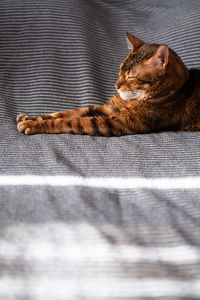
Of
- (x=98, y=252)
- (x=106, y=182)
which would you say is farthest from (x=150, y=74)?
(x=98, y=252)

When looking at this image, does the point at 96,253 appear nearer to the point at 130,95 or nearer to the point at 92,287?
the point at 92,287

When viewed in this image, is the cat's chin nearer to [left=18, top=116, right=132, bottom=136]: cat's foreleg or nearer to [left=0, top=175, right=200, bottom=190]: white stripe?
[left=18, top=116, right=132, bottom=136]: cat's foreleg

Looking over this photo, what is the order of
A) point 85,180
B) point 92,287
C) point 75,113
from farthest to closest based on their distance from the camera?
1. point 75,113
2. point 85,180
3. point 92,287

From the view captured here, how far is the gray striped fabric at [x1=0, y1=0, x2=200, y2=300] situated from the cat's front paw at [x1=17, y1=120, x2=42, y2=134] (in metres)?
0.03

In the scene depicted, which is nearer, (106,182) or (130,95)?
(106,182)

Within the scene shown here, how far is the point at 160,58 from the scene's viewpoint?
1.02 metres

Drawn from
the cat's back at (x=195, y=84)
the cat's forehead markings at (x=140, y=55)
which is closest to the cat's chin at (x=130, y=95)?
the cat's forehead markings at (x=140, y=55)

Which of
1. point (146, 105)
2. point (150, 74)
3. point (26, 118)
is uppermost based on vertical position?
point (150, 74)

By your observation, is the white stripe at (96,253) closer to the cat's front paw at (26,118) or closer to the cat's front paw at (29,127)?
the cat's front paw at (29,127)

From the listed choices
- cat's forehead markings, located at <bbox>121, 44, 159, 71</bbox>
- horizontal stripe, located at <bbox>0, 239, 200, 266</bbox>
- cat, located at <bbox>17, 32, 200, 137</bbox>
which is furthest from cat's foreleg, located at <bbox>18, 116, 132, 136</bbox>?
horizontal stripe, located at <bbox>0, 239, 200, 266</bbox>

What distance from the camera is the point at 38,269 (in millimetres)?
632

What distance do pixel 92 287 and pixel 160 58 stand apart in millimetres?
808

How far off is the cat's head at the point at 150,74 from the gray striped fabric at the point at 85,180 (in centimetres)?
19

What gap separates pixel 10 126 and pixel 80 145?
375 mm
